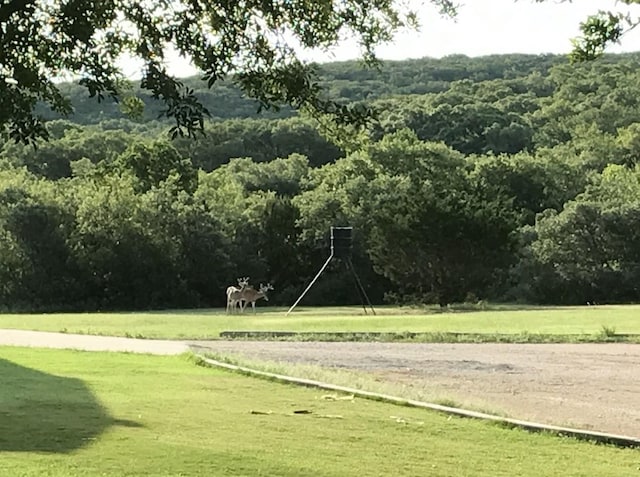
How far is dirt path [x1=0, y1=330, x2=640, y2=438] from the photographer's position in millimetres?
11000

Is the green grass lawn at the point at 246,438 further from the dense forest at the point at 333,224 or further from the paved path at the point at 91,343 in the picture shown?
the dense forest at the point at 333,224

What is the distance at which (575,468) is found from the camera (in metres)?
7.71

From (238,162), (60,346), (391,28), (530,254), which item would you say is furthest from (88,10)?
(238,162)

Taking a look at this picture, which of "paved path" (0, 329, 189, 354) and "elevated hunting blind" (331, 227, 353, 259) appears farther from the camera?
"elevated hunting blind" (331, 227, 353, 259)

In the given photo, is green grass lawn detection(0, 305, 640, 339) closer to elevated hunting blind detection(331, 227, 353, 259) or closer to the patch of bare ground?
the patch of bare ground

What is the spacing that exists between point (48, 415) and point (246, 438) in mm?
2106

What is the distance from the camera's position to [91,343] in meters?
18.6

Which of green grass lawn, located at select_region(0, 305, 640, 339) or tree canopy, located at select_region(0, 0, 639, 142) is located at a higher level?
tree canopy, located at select_region(0, 0, 639, 142)

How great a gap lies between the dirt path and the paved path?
0.06 feet

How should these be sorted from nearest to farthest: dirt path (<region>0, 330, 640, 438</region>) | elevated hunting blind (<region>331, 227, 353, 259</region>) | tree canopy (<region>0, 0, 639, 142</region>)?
tree canopy (<region>0, 0, 639, 142</region>) → dirt path (<region>0, 330, 640, 438</region>) → elevated hunting blind (<region>331, 227, 353, 259</region>)

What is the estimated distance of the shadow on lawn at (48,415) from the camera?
25.6 ft

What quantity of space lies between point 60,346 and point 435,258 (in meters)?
19.6

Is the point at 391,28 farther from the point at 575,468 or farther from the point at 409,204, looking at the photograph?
the point at 409,204

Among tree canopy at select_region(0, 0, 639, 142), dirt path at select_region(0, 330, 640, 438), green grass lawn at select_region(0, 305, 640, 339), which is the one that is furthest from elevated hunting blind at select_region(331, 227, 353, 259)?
tree canopy at select_region(0, 0, 639, 142)
